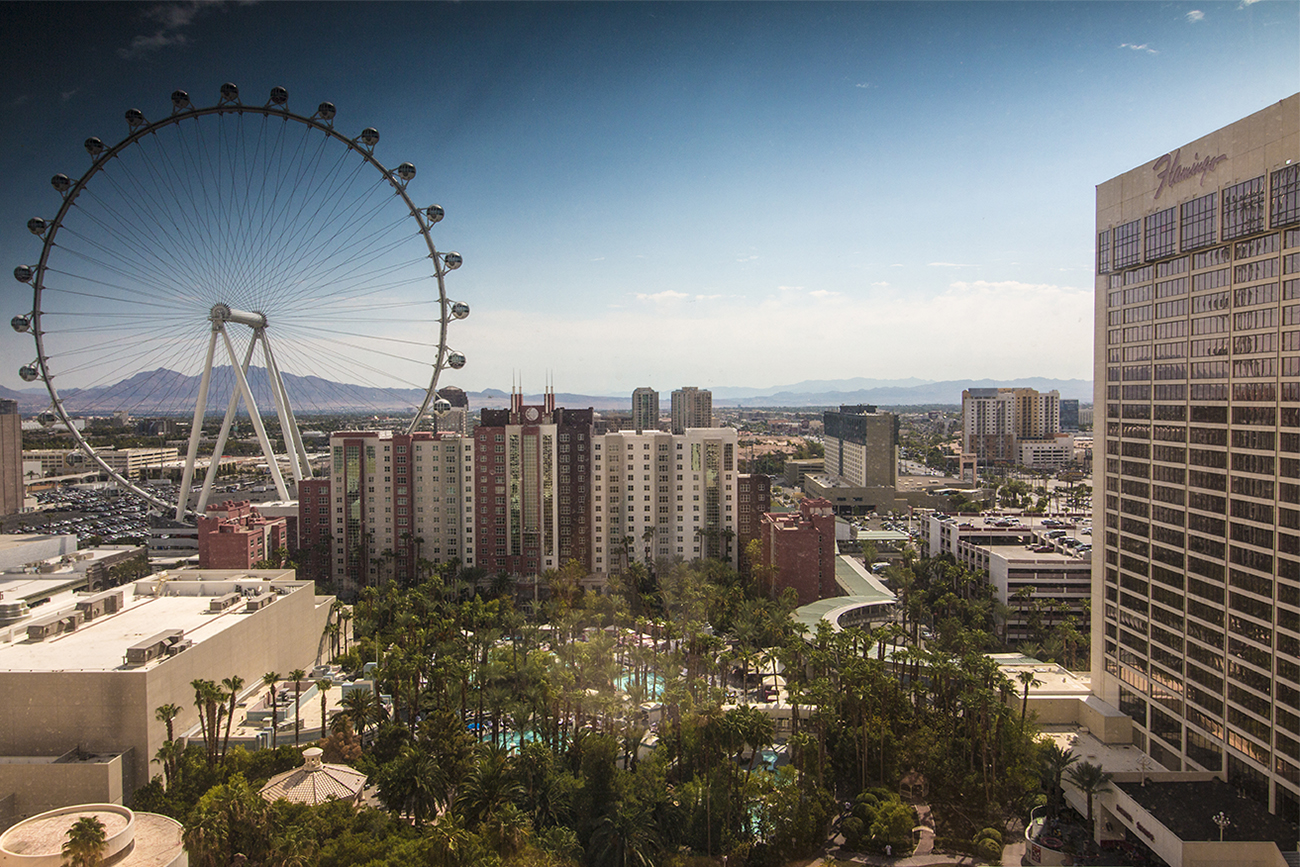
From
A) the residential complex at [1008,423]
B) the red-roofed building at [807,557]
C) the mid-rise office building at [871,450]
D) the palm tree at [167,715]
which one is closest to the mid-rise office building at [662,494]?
Result: the red-roofed building at [807,557]

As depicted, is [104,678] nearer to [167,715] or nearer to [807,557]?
[167,715]

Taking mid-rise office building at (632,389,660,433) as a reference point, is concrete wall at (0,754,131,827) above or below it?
below

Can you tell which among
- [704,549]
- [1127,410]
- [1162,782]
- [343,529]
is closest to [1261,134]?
[1127,410]

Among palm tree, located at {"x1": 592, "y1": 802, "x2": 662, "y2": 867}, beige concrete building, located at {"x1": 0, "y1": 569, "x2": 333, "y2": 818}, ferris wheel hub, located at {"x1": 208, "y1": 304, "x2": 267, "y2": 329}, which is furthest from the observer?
ferris wheel hub, located at {"x1": 208, "y1": 304, "x2": 267, "y2": 329}

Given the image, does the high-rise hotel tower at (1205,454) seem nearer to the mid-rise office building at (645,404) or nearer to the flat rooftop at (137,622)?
the flat rooftop at (137,622)

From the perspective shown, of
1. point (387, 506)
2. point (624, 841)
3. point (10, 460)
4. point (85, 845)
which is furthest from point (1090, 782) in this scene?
point (10, 460)

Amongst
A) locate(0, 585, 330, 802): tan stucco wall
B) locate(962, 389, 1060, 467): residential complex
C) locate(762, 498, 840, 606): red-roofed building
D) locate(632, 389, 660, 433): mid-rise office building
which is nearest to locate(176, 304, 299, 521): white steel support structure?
locate(0, 585, 330, 802): tan stucco wall

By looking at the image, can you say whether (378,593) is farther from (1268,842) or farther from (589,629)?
(1268,842)

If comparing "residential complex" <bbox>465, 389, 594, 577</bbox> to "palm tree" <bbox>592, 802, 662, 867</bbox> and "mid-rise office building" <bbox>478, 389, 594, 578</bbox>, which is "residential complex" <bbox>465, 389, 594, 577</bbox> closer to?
"mid-rise office building" <bbox>478, 389, 594, 578</bbox>
